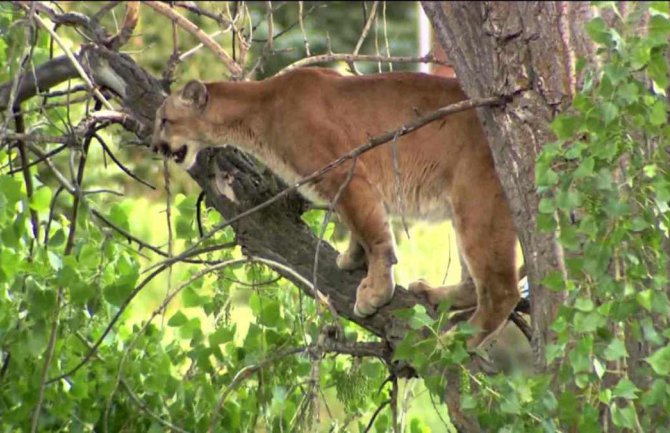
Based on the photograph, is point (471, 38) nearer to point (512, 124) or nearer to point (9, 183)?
point (512, 124)

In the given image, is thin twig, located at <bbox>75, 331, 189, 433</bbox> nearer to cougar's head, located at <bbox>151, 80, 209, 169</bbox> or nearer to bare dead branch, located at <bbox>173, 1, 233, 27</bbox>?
cougar's head, located at <bbox>151, 80, 209, 169</bbox>

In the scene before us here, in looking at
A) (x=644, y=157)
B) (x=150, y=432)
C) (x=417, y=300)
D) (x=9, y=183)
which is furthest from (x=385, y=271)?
(x=644, y=157)

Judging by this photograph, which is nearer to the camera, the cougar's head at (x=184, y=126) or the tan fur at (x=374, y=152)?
the tan fur at (x=374, y=152)

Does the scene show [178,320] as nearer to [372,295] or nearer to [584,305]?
[372,295]

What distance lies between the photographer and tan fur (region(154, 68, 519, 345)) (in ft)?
15.3

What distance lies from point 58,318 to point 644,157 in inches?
91.4

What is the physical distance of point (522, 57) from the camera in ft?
12.2

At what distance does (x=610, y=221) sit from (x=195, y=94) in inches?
102

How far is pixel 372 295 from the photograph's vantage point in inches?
180

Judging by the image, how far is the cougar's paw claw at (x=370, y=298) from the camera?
4562mm

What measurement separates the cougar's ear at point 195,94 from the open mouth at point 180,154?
0.61 feet

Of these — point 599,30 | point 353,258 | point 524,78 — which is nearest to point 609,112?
point 599,30

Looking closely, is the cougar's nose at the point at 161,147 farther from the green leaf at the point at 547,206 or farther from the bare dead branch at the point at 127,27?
the green leaf at the point at 547,206

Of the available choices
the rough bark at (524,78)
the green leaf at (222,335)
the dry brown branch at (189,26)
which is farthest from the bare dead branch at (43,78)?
the rough bark at (524,78)
